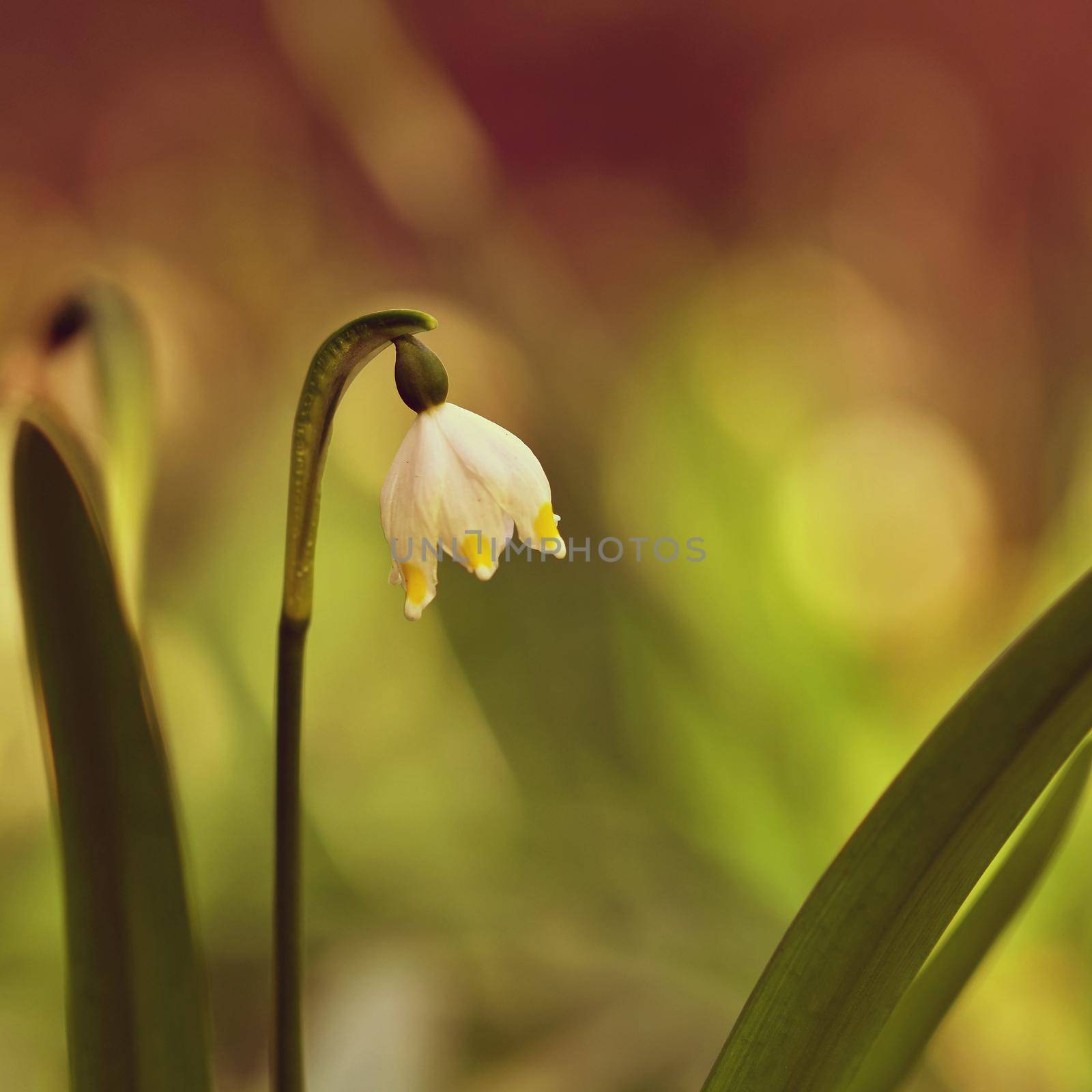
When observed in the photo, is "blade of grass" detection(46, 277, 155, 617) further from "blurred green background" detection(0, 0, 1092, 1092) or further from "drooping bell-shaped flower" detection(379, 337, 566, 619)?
"blurred green background" detection(0, 0, 1092, 1092)

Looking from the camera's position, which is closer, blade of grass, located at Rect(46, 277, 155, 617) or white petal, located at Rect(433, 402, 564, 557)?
white petal, located at Rect(433, 402, 564, 557)

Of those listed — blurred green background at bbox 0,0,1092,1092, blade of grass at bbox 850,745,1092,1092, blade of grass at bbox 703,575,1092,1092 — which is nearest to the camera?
blade of grass at bbox 703,575,1092,1092

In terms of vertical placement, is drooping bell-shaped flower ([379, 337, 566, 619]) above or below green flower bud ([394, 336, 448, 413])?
below

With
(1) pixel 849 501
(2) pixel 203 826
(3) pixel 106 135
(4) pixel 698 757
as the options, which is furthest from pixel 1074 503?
(3) pixel 106 135

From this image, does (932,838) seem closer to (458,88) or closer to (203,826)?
(203,826)

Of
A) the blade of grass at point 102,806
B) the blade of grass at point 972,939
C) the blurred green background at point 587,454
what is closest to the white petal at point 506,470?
the blade of grass at point 102,806

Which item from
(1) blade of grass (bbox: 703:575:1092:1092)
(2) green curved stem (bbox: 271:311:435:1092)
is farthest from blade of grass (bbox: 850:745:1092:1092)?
(2) green curved stem (bbox: 271:311:435:1092)
